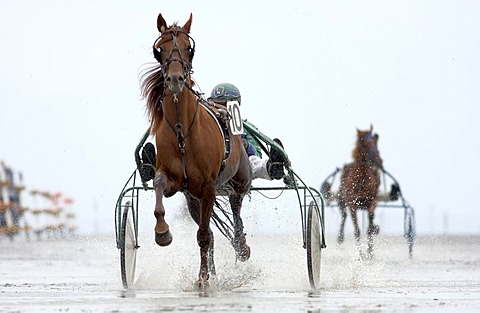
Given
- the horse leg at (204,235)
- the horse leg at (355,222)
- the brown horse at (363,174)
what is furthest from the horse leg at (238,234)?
the brown horse at (363,174)

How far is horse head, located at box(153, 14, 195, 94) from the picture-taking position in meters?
12.5

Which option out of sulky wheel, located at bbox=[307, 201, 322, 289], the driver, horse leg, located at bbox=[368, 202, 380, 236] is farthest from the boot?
horse leg, located at bbox=[368, 202, 380, 236]

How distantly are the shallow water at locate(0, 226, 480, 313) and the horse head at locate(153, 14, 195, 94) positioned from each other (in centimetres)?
185

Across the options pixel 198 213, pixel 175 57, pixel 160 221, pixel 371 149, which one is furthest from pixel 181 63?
pixel 371 149

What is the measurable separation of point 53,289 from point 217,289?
159cm

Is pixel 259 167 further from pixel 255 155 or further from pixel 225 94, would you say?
pixel 225 94

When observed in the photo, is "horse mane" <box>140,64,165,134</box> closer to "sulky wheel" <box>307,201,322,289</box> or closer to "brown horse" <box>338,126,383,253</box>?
"sulky wheel" <box>307,201,322,289</box>

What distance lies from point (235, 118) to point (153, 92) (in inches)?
38.0

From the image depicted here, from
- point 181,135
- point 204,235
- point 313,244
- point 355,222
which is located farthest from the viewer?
point 355,222

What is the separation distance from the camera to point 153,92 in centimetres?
1350

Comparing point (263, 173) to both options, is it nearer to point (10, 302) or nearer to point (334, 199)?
point (10, 302)

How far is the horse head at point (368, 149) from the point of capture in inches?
1029

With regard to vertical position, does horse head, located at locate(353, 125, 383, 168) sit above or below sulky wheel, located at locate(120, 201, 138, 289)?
above

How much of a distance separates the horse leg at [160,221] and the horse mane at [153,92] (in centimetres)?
90
